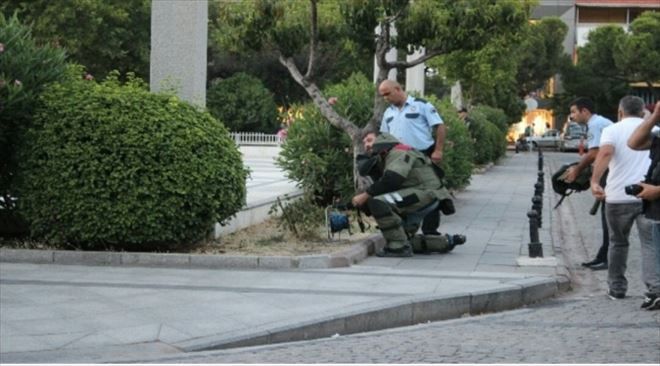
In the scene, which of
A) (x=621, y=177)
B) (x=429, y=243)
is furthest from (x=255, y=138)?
(x=621, y=177)

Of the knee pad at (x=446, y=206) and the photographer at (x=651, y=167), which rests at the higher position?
the photographer at (x=651, y=167)

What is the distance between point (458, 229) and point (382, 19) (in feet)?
10.6

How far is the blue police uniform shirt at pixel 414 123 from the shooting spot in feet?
40.2

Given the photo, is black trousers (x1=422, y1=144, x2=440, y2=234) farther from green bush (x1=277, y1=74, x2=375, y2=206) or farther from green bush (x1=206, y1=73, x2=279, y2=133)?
green bush (x1=206, y1=73, x2=279, y2=133)

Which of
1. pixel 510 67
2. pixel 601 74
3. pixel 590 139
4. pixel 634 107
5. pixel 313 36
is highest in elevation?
pixel 601 74

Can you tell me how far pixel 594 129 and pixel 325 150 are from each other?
18.5 ft

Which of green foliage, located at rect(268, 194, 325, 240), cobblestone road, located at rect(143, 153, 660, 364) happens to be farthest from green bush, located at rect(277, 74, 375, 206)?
cobblestone road, located at rect(143, 153, 660, 364)

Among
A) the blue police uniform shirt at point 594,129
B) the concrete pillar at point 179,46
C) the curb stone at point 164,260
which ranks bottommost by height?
the curb stone at point 164,260

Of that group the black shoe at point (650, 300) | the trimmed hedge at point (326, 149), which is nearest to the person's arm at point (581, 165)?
the black shoe at point (650, 300)

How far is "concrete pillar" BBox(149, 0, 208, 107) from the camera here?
1223 centimetres

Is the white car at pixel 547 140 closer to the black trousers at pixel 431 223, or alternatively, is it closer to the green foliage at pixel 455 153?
the green foliage at pixel 455 153

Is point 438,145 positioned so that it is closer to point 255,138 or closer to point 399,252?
point 399,252

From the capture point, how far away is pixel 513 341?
7594mm

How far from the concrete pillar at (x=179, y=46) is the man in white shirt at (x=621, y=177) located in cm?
493
